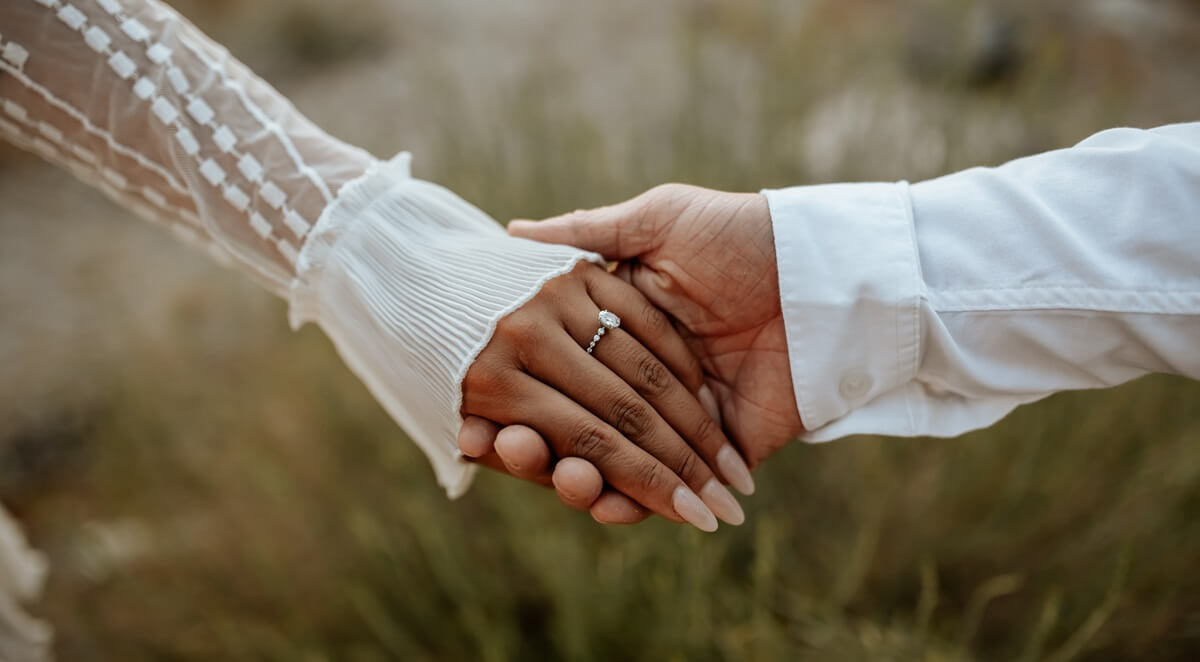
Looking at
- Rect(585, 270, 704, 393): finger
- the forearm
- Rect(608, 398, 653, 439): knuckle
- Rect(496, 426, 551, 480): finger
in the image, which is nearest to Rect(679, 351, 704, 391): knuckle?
Rect(585, 270, 704, 393): finger

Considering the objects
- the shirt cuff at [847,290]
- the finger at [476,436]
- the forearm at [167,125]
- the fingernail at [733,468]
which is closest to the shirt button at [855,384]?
the shirt cuff at [847,290]

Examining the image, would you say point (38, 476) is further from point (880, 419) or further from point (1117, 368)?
point (1117, 368)

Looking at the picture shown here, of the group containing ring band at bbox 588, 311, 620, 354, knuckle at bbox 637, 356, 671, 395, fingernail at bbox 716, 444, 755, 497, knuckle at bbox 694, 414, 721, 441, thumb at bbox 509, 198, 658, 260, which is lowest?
fingernail at bbox 716, 444, 755, 497

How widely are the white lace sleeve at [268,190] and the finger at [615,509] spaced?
19 centimetres

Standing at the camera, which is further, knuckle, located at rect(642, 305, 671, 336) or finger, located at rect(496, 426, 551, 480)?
knuckle, located at rect(642, 305, 671, 336)

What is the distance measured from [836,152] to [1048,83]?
0.44 m

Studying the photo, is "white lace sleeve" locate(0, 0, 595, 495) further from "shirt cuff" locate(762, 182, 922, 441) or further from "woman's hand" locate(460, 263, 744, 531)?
"shirt cuff" locate(762, 182, 922, 441)

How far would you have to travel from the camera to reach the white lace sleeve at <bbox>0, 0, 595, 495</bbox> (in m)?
0.87

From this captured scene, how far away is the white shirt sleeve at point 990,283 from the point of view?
2.46ft

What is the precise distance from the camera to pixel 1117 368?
82 centimetres

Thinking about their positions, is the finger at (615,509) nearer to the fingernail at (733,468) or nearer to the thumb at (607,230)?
the fingernail at (733,468)

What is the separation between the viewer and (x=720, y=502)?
889 millimetres

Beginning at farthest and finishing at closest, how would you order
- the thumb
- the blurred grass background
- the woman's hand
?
the blurred grass background
the thumb
the woman's hand

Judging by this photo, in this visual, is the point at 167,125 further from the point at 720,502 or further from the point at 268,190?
the point at 720,502
